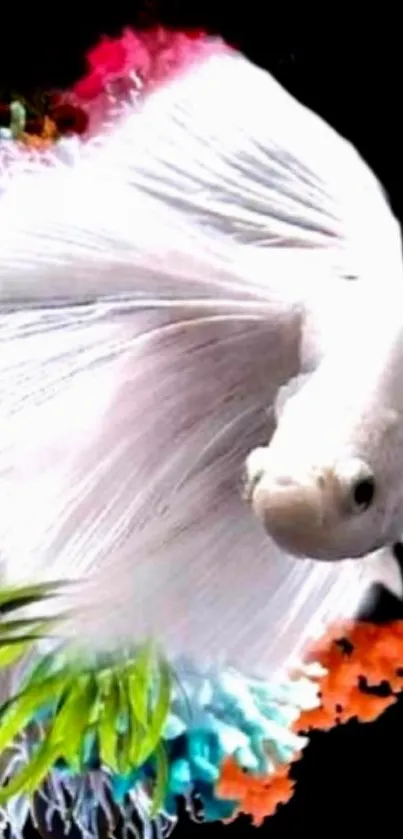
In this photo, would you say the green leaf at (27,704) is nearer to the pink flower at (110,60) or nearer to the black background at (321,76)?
the pink flower at (110,60)

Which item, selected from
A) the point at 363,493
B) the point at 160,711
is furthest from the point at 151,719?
the point at 363,493

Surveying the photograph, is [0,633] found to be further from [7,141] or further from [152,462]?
[7,141]

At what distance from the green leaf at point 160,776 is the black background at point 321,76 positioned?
32 centimetres

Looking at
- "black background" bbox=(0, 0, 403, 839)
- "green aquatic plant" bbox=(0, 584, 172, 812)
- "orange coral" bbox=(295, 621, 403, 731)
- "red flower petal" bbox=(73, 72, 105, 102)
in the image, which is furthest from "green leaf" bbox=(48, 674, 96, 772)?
"black background" bbox=(0, 0, 403, 839)

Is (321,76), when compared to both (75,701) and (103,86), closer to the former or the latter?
(103,86)

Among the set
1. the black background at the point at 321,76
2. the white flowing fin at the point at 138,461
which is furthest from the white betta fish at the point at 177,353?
the black background at the point at 321,76

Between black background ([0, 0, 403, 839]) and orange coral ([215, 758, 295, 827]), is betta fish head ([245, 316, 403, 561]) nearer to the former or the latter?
orange coral ([215, 758, 295, 827])

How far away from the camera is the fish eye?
0.41 meters

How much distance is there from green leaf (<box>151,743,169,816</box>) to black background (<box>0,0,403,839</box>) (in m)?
0.32

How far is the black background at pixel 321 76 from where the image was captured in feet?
2.54

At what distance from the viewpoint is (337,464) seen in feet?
1.32

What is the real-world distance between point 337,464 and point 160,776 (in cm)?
15

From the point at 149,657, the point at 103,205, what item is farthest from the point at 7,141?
the point at 149,657

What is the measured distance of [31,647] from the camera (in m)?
0.46
